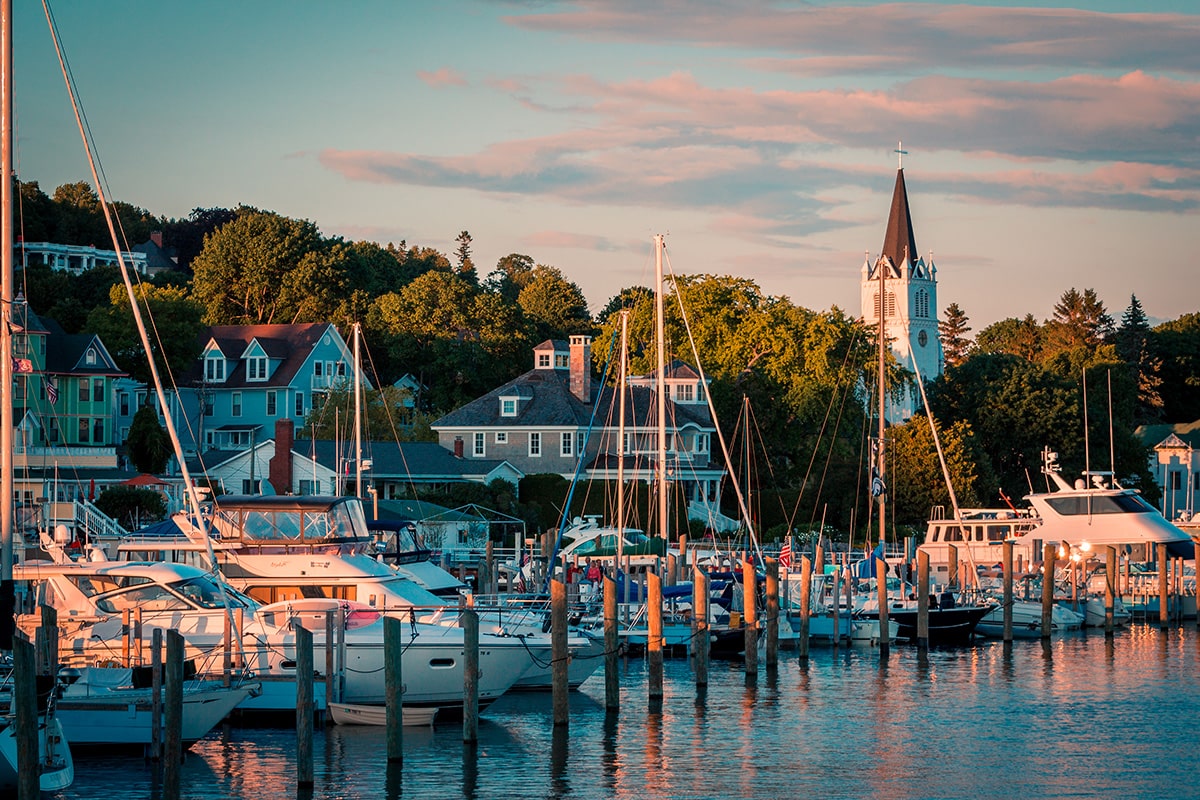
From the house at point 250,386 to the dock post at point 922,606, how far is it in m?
59.1

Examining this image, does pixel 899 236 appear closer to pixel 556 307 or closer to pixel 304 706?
pixel 556 307

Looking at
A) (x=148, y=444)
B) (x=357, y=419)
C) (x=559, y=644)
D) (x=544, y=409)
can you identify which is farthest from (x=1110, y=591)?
(x=148, y=444)

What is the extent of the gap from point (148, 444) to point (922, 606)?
5257cm

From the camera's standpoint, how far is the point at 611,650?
33.6 metres

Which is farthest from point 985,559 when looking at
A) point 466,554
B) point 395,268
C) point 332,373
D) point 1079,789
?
point 395,268

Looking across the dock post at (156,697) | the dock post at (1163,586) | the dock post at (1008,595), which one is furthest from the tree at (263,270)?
the dock post at (156,697)

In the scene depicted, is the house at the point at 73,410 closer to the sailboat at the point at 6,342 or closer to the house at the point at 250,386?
the house at the point at 250,386

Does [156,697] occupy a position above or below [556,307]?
below

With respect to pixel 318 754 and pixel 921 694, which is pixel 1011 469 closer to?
pixel 921 694

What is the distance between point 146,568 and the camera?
3275 cm

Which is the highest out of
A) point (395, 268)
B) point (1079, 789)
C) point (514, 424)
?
point (395, 268)

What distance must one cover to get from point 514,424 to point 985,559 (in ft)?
109

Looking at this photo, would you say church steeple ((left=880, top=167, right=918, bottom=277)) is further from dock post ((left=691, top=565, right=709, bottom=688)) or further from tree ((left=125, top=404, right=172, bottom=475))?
dock post ((left=691, top=565, right=709, bottom=688))

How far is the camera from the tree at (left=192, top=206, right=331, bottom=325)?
117 meters
